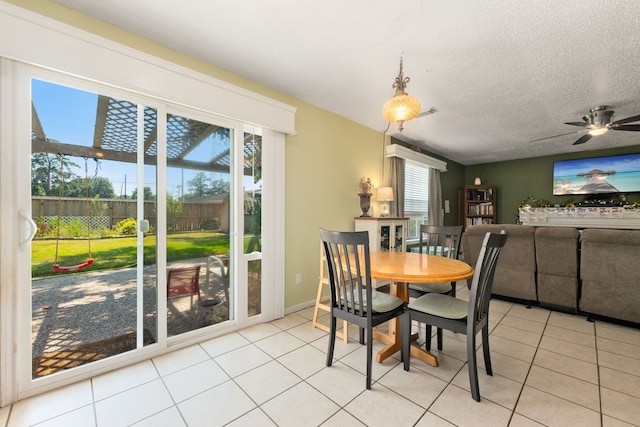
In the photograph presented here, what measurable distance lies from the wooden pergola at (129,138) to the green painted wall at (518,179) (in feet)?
21.1

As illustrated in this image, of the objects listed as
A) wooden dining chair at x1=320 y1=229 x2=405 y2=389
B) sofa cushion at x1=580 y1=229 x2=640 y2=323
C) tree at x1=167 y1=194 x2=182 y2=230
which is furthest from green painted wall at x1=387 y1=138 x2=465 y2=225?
tree at x1=167 y1=194 x2=182 y2=230

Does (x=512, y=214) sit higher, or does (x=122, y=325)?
(x=512, y=214)

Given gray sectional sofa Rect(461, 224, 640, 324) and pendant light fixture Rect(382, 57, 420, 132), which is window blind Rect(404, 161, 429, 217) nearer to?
gray sectional sofa Rect(461, 224, 640, 324)

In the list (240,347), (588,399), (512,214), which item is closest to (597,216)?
(512,214)

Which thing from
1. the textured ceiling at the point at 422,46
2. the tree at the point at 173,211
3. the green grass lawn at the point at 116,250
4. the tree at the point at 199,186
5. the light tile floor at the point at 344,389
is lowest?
the light tile floor at the point at 344,389

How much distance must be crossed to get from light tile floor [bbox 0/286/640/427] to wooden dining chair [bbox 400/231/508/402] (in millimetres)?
180

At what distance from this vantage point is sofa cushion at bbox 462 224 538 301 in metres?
3.03

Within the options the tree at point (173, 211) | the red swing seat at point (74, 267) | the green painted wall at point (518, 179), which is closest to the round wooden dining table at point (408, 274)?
the tree at point (173, 211)

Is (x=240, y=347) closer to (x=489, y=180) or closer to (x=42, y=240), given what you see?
(x=42, y=240)

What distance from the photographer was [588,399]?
159 centimetres

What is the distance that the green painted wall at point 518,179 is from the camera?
18.4 ft

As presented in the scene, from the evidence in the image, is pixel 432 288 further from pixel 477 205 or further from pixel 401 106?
pixel 477 205

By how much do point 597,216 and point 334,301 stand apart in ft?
19.8

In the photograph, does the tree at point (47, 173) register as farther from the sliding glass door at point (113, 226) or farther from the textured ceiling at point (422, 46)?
the textured ceiling at point (422, 46)
